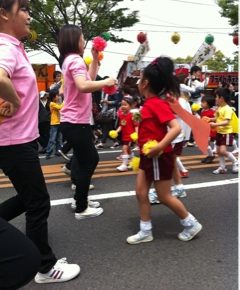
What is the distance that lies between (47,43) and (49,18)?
1534 mm

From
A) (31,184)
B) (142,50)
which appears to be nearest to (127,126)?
(142,50)

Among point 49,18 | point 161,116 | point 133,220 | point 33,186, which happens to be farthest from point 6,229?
point 49,18

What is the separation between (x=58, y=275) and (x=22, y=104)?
115 centimetres

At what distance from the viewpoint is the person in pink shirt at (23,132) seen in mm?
2203

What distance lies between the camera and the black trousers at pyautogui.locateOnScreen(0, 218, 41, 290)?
1.67m

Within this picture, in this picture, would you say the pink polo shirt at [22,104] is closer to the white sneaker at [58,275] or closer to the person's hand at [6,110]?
the person's hand at [6,110]

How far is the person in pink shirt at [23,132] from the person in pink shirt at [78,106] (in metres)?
0.86

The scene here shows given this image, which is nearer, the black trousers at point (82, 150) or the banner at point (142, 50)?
the black trousers at point (82, 150)

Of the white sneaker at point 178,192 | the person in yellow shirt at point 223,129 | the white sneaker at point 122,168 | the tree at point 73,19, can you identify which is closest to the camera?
the white sneaker at point 178,192

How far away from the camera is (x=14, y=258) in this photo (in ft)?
5.52

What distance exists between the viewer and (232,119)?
6.08 meters

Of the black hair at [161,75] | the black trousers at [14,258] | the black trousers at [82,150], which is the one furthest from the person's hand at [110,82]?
the black trousers at [14,258]

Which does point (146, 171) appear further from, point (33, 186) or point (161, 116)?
point (33, 186)

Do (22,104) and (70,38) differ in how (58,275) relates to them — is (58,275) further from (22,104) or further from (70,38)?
(70,38)
